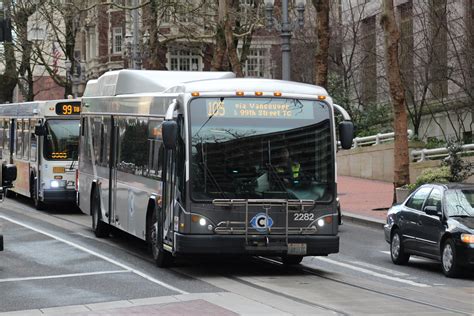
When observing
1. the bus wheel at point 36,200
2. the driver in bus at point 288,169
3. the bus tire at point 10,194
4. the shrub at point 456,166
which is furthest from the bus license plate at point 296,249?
the bus tire at point 10,194

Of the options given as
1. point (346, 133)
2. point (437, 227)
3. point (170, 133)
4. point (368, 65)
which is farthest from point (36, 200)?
point (368, 65)

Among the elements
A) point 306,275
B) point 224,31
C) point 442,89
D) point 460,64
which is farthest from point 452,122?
point 306,275

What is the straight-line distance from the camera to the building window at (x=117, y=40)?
229 ft

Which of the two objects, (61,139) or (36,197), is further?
(36,197)

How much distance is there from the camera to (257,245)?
15.4 metres

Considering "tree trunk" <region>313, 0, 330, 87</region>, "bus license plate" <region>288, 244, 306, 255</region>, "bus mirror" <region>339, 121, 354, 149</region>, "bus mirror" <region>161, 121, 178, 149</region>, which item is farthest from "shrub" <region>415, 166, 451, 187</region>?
"bus mirror" <region>161, 121, 178, 149</region>

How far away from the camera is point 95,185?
885 inches

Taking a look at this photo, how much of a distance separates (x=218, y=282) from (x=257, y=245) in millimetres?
836

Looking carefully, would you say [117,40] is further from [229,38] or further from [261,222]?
[261,222]

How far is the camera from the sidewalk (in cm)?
2740

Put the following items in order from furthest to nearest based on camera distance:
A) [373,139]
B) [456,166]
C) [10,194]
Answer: [373,139] → [10,194] → [456,166]

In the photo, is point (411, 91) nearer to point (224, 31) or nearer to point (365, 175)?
point (365, 175)

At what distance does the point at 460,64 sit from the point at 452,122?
21.6ft

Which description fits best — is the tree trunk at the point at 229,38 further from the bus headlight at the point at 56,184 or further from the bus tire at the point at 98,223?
the bus tire at the point at 98,223
